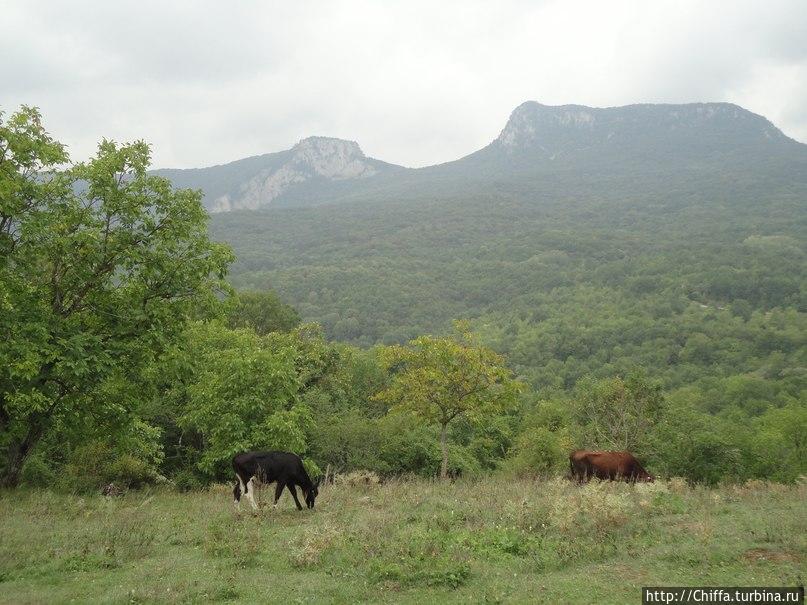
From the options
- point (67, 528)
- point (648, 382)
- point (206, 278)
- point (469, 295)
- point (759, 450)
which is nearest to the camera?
point (67, 528)

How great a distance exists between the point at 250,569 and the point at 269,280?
555 ft

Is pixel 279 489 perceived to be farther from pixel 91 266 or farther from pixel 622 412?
pixel 622 412

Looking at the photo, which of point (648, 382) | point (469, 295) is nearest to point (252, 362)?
point (648, 382)

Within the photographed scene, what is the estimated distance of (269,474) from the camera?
1544cm

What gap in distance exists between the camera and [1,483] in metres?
14.8

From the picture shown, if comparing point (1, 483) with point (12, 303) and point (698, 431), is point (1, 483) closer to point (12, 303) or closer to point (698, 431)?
point (12, 303)

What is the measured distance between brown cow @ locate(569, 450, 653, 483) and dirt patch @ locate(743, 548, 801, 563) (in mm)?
9083

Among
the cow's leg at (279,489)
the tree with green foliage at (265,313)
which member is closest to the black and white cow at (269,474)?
the cow's leg at (279,489)

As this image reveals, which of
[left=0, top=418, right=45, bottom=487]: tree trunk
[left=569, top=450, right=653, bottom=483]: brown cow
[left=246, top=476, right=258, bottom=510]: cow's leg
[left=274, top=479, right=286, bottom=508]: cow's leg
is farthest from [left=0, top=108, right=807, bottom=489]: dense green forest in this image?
[left=569, top=450, right=653, bottom=483]: brown cow

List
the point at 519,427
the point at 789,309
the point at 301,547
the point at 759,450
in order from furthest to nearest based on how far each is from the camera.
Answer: the point at 789,309
the point at 519,427
the point at 759,450
the point at 301,547

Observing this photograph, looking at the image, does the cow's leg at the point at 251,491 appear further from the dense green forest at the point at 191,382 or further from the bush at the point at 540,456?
the bush at the point at 540,456

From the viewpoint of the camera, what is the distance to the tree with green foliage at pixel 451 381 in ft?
78.6

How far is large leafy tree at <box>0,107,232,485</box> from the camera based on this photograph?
13.5 meters

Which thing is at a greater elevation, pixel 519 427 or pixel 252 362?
pixel 252 362
